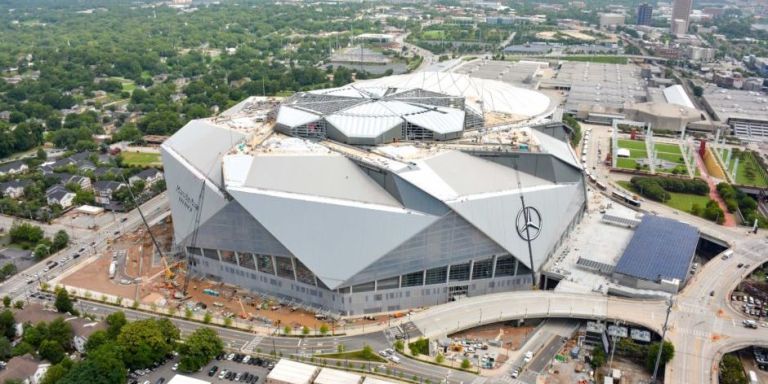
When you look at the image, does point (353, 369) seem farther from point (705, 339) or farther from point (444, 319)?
point (705, 339)

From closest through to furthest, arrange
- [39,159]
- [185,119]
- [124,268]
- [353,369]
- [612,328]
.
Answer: [353,369] → [612,328] → [124,268] → [39,159] → [185,119]

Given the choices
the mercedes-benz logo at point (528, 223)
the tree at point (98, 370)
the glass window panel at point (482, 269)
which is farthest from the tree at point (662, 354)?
the tree at point (98, 370)

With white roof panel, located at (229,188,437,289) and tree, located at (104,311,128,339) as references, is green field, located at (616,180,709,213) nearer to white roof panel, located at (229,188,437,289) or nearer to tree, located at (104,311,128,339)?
white roof panel, located at (229,188,437,289)

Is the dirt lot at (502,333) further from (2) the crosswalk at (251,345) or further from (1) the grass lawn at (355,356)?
(2) the crosswalk at (251,345)

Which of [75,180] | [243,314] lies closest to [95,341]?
[243,314]

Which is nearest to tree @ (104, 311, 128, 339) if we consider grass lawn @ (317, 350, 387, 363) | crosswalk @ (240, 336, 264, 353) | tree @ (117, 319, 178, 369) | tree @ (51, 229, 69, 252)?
tree @ (117, 319, 178, 369)

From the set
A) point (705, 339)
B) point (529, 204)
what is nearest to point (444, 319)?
point (529, 204)
